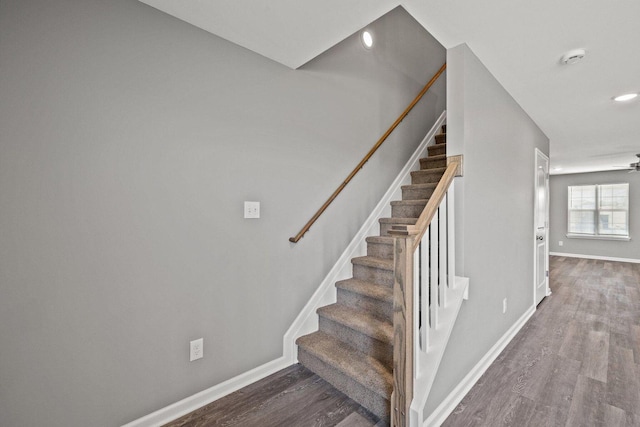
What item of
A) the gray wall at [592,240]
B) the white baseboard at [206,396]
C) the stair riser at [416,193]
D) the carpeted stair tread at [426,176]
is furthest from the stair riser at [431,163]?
the gray wall at [592,240]

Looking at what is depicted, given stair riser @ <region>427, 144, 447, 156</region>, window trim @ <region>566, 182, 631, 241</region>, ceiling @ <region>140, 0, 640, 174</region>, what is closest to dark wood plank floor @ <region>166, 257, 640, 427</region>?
stair riser @ <region>427, 144, 447, 156</region>

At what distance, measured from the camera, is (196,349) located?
5.67 ft

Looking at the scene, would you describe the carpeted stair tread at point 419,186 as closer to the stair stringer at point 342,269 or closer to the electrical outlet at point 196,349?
the stair stringer at point 342,269

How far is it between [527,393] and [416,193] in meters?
1.87

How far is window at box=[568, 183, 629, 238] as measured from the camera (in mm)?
6926

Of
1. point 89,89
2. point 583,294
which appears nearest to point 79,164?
point 89,89

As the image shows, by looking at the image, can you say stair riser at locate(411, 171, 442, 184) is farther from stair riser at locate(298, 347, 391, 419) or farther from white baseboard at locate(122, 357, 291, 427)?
white baseboard at locate(122, 357, 291, 427)

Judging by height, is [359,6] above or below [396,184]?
above

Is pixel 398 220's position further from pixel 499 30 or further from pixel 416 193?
pixel 499 30

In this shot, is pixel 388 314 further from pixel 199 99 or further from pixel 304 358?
pixel 199 99

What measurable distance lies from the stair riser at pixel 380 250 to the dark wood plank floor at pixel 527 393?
1129 millimetres

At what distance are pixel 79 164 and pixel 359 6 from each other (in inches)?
62.5

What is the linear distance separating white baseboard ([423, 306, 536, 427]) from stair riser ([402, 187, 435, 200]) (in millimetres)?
1477

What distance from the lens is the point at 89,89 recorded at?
54.2 inches
